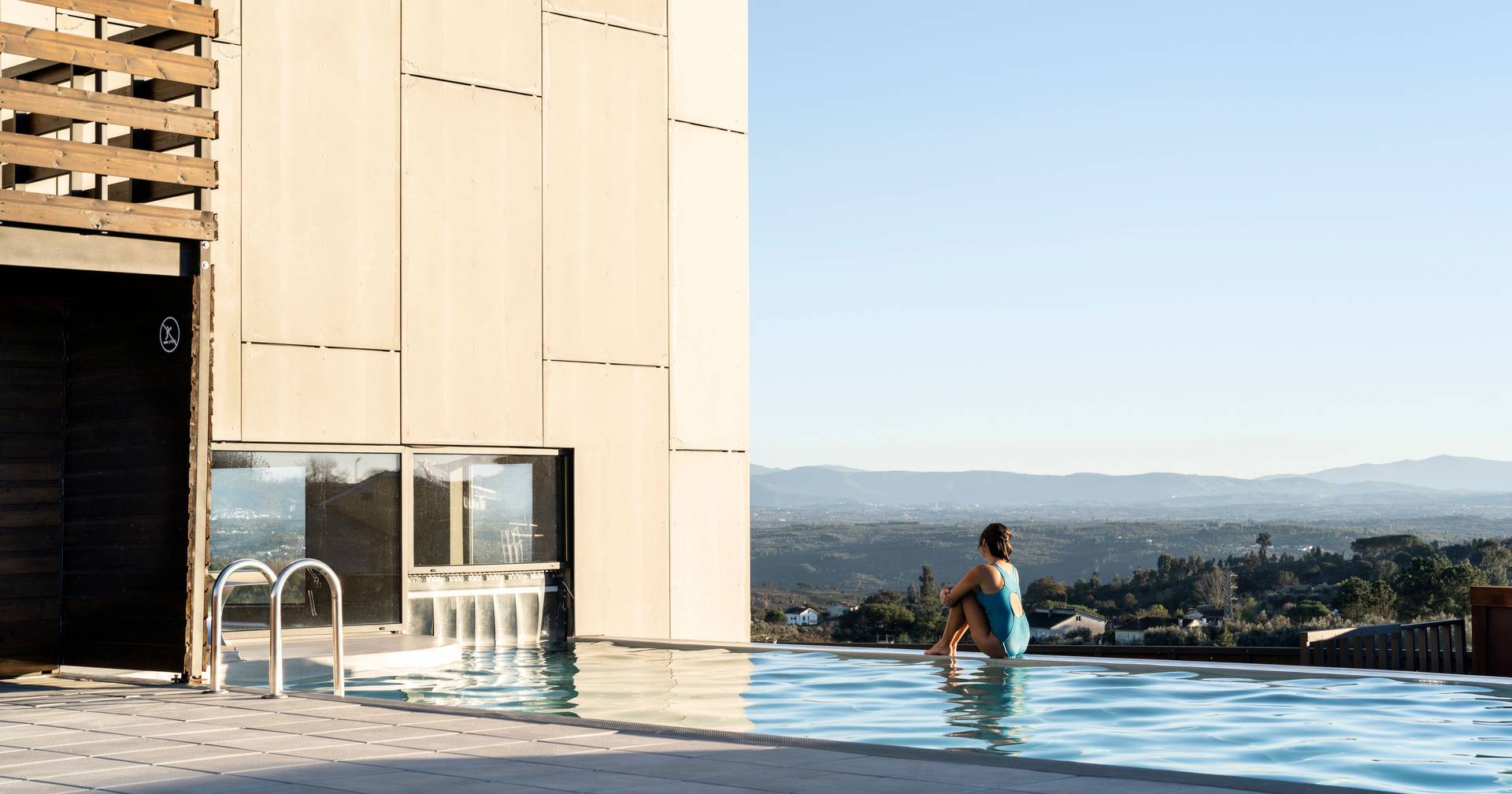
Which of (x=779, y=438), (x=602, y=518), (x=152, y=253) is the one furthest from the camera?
(x=779, y=438)

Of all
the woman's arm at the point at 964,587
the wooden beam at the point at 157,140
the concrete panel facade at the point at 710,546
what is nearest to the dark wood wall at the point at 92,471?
the wooden beam at the point at 157,140

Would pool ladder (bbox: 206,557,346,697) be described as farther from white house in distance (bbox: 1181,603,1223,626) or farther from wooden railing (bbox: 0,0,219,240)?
white house in distance (bbox: 1181,603,1223,626)

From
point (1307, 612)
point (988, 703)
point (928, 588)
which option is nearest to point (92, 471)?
point (988, 703)

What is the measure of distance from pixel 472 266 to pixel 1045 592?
215 feet

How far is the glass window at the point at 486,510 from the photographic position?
40.4ft

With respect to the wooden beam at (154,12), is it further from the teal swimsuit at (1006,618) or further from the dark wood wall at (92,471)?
the teal swimsuit at (1006,618)

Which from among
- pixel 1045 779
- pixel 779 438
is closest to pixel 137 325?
pixel 1045 779

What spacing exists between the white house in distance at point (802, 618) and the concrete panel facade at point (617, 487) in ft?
114

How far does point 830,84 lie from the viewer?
28484 millimetres

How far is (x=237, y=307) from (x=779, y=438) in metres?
44.9

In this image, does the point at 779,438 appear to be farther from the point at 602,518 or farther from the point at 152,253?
the point at 152,253

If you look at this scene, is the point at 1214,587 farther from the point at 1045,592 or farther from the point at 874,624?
the point at 874,624

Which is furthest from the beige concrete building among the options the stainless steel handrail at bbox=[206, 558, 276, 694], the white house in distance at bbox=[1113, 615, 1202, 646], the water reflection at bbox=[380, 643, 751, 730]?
the white house in distance at bbox=[1113, 615, 1202, 646]

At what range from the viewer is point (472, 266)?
1259cm
